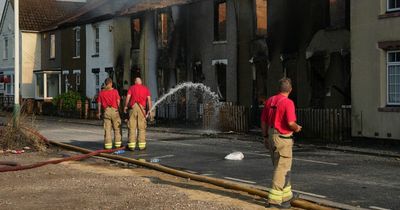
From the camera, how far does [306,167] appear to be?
473 inches

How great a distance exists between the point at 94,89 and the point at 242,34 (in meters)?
14.8

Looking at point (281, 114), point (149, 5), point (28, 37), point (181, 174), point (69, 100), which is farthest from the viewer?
point (28, 37)

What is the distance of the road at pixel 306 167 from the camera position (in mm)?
8945

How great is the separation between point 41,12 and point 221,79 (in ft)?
87.1

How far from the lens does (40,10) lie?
47438 millimetres

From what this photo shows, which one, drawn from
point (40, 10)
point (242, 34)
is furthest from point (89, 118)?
point (40, 10)

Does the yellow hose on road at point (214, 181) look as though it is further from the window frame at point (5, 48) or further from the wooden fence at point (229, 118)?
the window frame at point (5, 48)

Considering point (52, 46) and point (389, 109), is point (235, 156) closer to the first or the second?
point (389, 109)

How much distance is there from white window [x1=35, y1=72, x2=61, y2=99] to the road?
25.4m

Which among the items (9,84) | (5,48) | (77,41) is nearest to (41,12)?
(5,48)

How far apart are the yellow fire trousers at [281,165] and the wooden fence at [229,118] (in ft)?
42.2

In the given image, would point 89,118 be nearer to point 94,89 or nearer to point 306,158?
point 94,89

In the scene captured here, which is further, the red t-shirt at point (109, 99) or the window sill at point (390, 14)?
the window sill at point (390, 14)

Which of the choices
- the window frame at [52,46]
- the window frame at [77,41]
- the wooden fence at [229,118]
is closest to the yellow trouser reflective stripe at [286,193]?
the wooden fence at [229,118]
